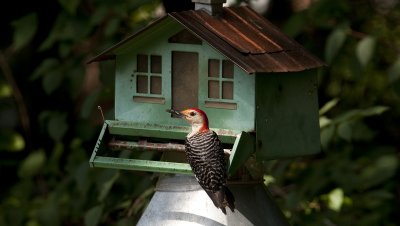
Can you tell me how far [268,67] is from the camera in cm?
325

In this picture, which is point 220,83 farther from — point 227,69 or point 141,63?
point 141,63

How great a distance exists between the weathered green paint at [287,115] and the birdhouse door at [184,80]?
0.75ft

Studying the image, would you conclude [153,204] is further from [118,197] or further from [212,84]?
[118,197]

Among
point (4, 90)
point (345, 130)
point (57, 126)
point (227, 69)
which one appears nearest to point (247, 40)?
point (227, 69)

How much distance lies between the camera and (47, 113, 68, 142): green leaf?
5035 mm

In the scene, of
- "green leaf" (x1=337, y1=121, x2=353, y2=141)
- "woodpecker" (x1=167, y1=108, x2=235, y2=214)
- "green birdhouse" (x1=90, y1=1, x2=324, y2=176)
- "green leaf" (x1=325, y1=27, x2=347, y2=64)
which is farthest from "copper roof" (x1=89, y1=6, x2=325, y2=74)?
"green leaf" (x1=325, y1=27, x2=347, y2=64)

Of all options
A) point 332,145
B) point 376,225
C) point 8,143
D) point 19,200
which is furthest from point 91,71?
point 376,225

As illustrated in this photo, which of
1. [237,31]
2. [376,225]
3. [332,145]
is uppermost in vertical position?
[237,31]

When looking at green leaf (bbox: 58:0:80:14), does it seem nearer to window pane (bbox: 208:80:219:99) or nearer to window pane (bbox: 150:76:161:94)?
window pane (bbox: 150:76:161:94)

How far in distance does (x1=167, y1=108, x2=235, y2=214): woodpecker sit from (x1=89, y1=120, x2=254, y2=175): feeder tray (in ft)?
0.11

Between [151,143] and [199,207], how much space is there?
0.88 ft

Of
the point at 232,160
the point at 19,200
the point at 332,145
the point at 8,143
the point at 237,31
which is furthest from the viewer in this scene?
the point at 8,143

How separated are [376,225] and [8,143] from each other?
243cm

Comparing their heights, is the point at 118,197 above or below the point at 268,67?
below
